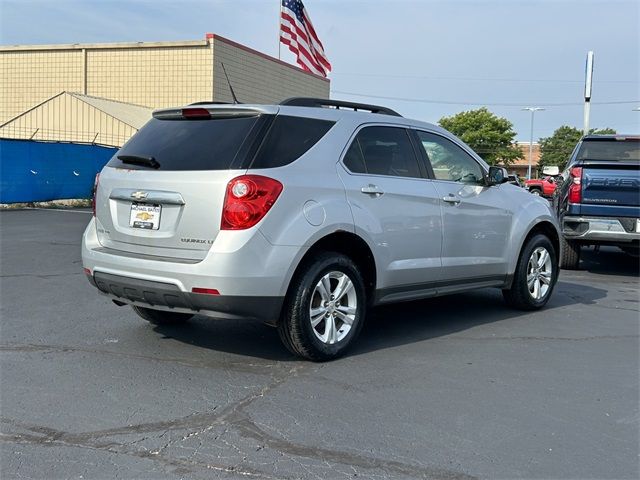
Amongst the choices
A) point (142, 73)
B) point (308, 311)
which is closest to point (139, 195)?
point (308, 311)

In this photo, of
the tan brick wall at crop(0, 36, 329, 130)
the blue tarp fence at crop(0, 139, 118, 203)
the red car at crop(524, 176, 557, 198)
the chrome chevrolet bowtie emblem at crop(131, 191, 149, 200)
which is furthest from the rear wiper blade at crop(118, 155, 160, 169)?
the red car at crop(524, 176, 557, 198)

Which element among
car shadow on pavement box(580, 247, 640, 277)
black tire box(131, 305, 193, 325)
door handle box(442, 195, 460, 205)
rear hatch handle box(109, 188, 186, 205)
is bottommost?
black tire box(131, 305, 193, 325)

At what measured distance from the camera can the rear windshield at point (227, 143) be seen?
452 centimetres

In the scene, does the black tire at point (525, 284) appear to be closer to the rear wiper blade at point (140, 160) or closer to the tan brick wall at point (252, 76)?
the rear wiper blade at point (140, 160)

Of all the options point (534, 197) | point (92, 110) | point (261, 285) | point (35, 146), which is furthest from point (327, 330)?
point (92, 110)

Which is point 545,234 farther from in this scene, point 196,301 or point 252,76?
point 252,76

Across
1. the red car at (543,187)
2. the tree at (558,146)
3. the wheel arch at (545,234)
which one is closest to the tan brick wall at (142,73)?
the red car at (543,187)

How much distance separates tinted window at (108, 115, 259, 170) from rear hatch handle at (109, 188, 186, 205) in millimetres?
209

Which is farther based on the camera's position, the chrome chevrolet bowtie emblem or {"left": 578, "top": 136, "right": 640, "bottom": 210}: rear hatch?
{"left": 578, "top": 136, "right": 640, "bottom": 210}: rear hatch

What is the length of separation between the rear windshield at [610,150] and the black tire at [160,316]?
7.14 meters

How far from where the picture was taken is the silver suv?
4355 mm

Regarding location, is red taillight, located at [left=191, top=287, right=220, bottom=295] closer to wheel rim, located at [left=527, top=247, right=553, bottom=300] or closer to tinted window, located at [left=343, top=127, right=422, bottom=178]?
tinted window, located at [left=343, top=127, right=422, bottom=178]

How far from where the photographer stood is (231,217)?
170 inches

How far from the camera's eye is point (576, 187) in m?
9.33
